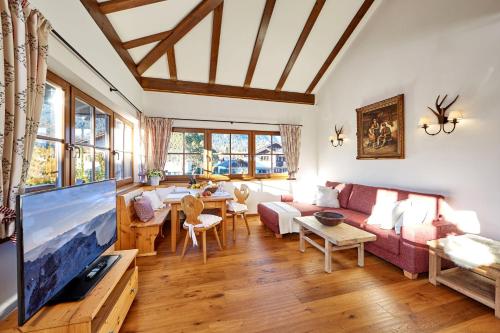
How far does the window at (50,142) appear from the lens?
5.51ft

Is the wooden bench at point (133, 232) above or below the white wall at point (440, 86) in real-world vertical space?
below

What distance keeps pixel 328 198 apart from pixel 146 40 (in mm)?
3817


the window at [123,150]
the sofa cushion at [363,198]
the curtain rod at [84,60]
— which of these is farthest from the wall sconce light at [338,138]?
the window at [123,150]

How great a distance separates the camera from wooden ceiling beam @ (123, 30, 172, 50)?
114 inches

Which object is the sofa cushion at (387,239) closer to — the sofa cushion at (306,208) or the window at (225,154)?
the sofa cushion at (306,208)

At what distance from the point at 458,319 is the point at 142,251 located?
3229 millimetres

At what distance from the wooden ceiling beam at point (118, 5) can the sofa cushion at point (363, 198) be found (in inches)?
152

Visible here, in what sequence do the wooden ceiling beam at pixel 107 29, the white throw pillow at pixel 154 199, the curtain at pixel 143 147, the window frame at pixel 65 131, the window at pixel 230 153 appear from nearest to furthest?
the window frame at pixel 65 131, the wooden ceiling beam at pixel 107 29, the white throw pillow at pixel 154 199, the curtain at pixel 143 147, the window at pixel 230 153

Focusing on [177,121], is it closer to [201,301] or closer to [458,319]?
[201,301]

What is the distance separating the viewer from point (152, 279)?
217 cm

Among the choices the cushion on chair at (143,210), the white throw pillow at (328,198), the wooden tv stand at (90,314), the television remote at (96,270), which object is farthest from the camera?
the white throw pillow at (328,198)

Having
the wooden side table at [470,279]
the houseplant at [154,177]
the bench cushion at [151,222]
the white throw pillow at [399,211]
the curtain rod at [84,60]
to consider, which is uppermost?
the curtain rod at [84,60]

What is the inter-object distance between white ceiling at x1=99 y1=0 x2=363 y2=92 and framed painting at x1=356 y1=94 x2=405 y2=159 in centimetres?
150

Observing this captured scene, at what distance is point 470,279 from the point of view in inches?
78.3
